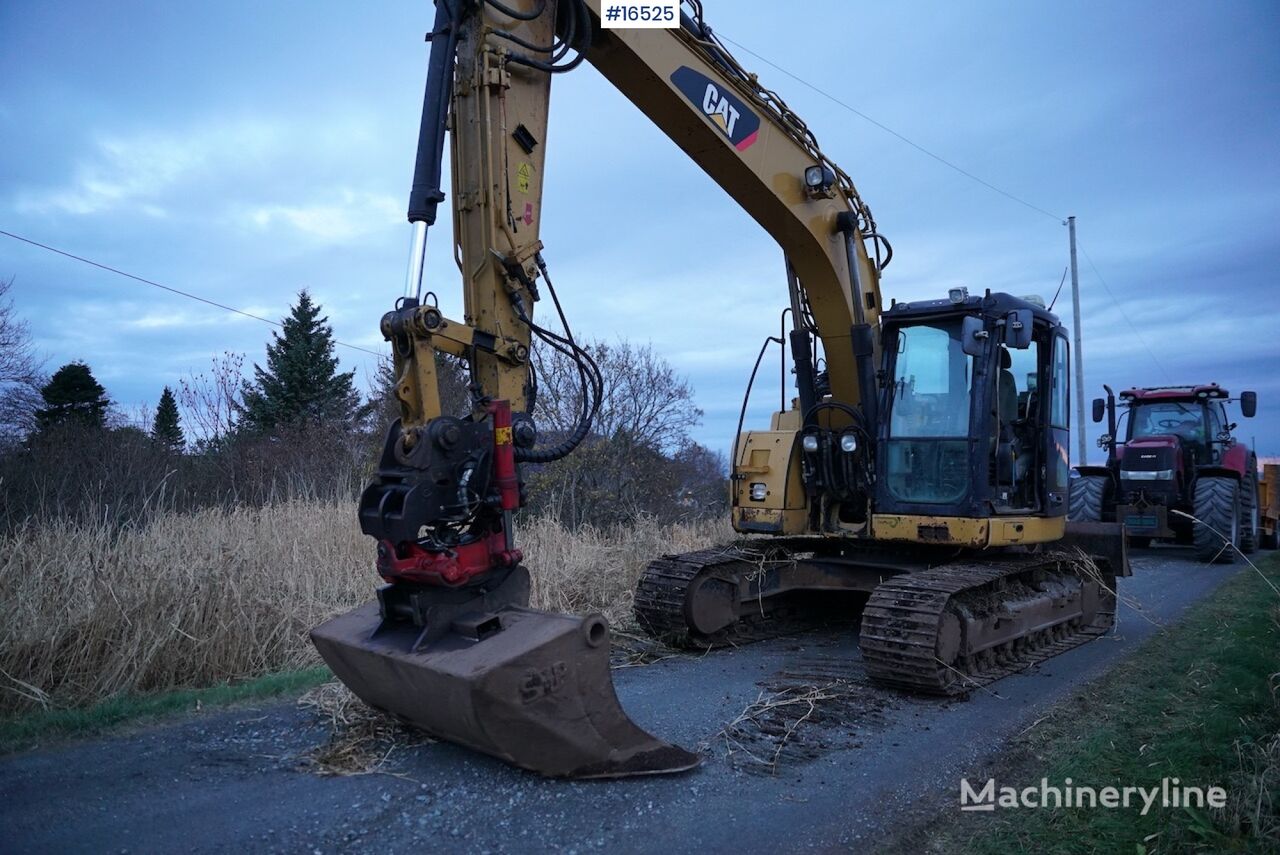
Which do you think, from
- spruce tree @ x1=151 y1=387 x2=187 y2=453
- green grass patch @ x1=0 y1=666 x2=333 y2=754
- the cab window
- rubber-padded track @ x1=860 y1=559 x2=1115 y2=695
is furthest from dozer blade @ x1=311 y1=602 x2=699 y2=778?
spruce tree @ x1=151 y1=387 x2=187 y2=453

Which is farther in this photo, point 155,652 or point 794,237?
point 794,237

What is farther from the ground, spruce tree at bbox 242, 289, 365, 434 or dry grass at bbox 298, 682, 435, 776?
spruce tree at bbox 242, 289, 365, 434

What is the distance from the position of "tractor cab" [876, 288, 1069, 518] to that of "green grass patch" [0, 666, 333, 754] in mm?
4339

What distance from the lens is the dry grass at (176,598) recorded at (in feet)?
18.0

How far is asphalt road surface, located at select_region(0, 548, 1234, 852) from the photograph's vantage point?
137 inches

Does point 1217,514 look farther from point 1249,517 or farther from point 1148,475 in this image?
point 1249,517

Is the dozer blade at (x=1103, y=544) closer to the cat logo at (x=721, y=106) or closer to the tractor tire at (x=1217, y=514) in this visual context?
the cat logo at (x=721, y=106)

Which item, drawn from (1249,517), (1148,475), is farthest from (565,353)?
(1249,517)

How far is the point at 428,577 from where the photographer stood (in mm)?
3979

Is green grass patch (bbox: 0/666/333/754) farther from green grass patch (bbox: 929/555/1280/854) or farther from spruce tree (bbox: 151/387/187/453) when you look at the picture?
spruce tree (bbox: 151/387/187/453)

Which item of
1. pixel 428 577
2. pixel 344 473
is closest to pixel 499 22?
pixel 428 577

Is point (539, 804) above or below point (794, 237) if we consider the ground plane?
below

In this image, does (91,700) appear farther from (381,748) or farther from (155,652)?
(381,748)

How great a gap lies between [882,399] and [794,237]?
1415 millimetres
